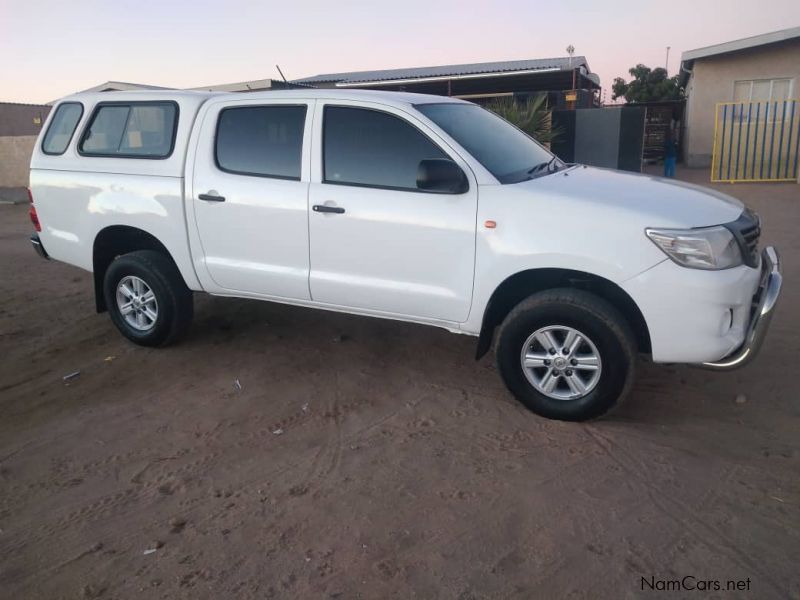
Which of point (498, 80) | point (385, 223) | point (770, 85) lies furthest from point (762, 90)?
point (385, 223)

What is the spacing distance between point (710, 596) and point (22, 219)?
15288 millimetres

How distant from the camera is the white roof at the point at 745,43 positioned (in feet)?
55.9

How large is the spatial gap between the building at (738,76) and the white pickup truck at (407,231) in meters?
15.2

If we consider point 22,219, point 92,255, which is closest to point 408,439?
point 92,255

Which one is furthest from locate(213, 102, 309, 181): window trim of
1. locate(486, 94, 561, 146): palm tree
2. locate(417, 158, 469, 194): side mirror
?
locate(486, 94, 561, 146): palm tree

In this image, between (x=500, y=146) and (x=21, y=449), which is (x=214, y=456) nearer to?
(x=21, y=449)

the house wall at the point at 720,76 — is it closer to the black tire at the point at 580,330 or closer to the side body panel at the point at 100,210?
the black tire at the point at 580,330

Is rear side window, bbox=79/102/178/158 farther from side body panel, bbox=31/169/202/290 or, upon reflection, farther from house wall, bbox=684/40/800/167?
house wall, bbox=684/40/800/167

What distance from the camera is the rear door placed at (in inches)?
183

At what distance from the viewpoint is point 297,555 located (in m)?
2.95

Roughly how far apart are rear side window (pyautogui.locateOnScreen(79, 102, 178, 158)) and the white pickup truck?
0.02m

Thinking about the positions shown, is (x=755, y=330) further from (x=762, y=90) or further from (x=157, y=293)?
(x=762, y=90)

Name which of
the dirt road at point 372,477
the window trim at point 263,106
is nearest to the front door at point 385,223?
the window trim at point 263,106

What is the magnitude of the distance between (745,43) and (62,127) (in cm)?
Result: 1790
